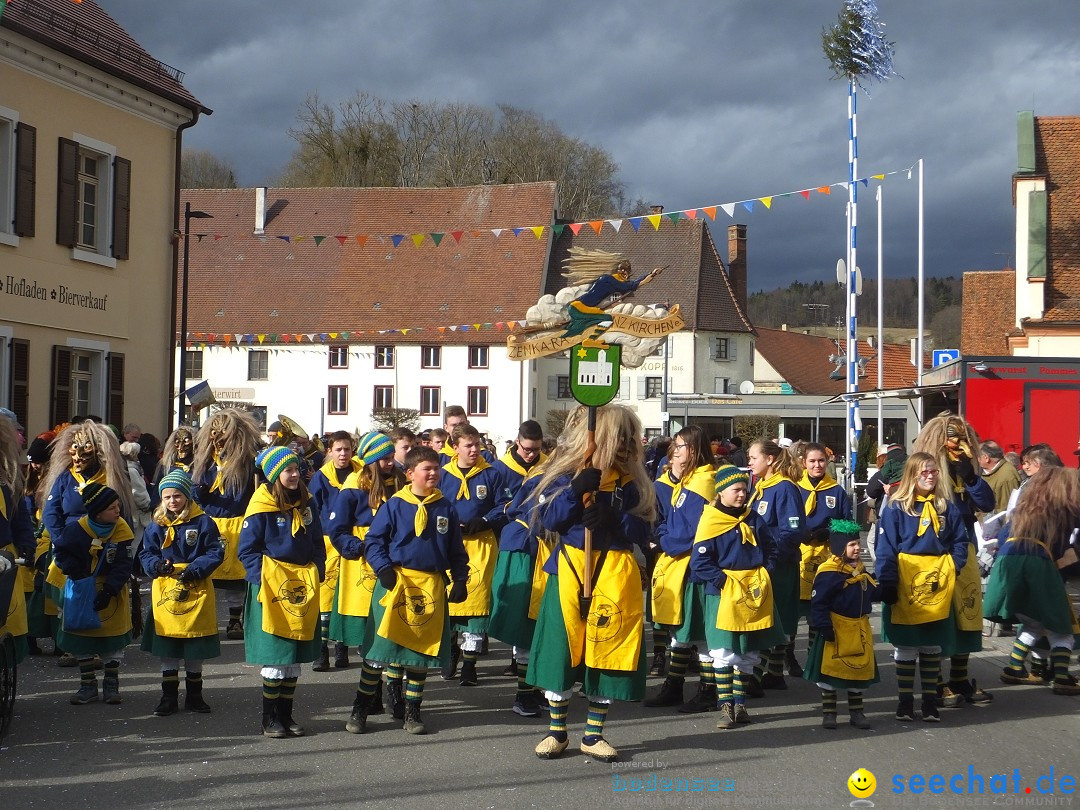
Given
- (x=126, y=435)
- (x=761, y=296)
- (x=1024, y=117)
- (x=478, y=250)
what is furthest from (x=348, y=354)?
(x=761, y=296)

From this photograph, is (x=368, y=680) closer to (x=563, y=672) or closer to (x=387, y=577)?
(x=387, y=577)

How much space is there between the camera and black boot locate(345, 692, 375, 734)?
7.49 metres

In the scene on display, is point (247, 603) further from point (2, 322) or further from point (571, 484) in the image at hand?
point (2, 322)

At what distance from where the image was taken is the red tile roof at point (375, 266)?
2219 inches

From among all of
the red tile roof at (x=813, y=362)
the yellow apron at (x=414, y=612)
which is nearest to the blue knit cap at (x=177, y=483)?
the yellow apron at (x=414, y=612)

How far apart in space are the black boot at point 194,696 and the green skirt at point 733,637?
3293 mm

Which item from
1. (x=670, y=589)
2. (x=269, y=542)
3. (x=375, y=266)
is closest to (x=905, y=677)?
(x=670, y=589)

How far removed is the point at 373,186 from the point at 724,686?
198 feet

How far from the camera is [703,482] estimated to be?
27.3 ft

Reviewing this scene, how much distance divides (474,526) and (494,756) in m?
2.45

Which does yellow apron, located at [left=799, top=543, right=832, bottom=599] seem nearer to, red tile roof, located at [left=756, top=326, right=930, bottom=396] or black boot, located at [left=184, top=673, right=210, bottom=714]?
black boot, located at [left=184, top=673, right=210, bottom=714]

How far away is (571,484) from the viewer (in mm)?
6711

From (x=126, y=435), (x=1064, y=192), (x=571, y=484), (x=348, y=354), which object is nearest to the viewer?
(x=571, y=484)

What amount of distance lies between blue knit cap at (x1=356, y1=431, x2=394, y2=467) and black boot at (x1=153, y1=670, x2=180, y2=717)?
195cm
